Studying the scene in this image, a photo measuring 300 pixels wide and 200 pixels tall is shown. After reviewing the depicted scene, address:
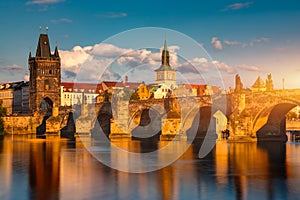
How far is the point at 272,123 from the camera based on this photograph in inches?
1789

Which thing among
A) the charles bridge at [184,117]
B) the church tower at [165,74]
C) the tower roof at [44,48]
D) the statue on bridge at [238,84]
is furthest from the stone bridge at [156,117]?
the church tower at [165,74]

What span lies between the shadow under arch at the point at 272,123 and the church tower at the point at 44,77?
5154 cm

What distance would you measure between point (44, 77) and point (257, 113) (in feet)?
185

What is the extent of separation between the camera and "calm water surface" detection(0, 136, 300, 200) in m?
19.2

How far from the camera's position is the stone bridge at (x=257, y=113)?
137 ft

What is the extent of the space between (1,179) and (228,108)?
27.3 metres

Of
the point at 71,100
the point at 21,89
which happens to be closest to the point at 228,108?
the point at 71,100

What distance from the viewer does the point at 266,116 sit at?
144 feet

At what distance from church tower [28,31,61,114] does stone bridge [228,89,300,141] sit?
51606 mm

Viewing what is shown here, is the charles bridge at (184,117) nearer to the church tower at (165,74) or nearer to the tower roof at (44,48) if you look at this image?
the tower roof at (44,48)

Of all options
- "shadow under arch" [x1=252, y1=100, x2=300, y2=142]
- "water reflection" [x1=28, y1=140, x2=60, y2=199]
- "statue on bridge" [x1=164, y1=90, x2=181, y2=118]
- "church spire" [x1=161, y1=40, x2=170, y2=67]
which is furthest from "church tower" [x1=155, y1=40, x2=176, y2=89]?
"water reflection" [x1=28, y1=140, x2=60, y2=199]

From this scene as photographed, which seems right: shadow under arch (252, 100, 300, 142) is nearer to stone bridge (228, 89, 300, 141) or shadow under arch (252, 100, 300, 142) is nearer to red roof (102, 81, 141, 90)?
stone bridge (228, 89, 300, 141)

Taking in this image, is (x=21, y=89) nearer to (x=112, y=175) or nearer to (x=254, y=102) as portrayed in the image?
(x=254, y=102)

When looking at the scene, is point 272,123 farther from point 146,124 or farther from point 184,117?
point 146,124
